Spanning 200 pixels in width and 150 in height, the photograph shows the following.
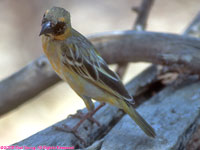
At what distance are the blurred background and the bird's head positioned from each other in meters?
3.52

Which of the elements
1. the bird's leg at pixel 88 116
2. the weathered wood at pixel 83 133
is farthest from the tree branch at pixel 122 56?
the bird's leg at pixel 88 116

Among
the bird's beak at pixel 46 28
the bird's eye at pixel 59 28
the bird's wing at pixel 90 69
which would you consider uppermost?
the bird's beak at pixel 46 28

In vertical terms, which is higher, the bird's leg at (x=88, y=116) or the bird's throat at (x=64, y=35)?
the bird's throat at (x=64, y=35)

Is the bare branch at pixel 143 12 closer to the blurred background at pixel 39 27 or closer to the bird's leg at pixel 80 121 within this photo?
the blurred background at pixel 39 27

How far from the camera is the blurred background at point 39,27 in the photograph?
611cm

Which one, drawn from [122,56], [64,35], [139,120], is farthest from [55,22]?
[122,56]

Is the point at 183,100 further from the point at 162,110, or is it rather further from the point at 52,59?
the point at 52,59

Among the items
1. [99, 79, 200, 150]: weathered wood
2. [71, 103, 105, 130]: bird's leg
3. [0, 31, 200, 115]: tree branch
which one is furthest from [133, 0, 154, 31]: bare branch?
[71, 103, 105, 130]: bird's leg

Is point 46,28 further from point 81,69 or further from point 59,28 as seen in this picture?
point 81,69

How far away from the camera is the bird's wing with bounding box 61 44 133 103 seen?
2.74 metres

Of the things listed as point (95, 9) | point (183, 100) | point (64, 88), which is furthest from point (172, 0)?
point (183, 100)

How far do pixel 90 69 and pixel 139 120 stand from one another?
62cm

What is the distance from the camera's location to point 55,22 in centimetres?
257

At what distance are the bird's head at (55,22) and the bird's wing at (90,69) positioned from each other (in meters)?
0.16
